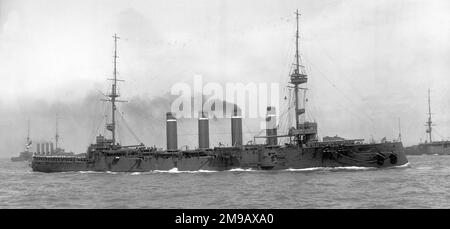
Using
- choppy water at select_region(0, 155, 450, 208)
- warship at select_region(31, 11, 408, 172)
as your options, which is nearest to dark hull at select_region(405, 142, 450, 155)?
warship at select_region(31, 11, 408, 172)

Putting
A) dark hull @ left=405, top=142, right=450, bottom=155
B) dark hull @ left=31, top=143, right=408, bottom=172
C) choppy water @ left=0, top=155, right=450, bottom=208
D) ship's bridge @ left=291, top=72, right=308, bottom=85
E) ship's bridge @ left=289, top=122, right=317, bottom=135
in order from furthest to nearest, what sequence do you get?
dark hull @ left=405, top=142, right=450, bottom=155, ship's bridge @ left=291, top=72, right=308, bottom=85, ship's bridge @ left=289, top=122, right=317, bottom=135, dark hull @ left=31, top=143, right=408, bottom=172, choppy water @ left=0, top=155, right=450, bottom=208

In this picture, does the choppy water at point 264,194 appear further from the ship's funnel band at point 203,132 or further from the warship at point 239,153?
the ship's funnel band at point 203,132

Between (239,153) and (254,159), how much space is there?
1603 mm

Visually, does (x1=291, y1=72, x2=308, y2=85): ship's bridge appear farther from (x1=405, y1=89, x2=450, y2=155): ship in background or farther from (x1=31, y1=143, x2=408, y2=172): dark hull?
(x1=405, y1=89, x2=450, y2=155): ship in background

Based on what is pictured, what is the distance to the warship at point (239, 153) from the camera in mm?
Answer: 38688

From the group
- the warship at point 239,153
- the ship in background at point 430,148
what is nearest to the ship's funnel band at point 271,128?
the warship at point 239,153

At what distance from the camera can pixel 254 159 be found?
41312 millimetres

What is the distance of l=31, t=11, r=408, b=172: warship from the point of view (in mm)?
38688

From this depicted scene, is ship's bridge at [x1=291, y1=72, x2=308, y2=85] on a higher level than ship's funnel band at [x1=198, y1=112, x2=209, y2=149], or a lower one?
higher

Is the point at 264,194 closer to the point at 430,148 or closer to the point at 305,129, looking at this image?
the point at 305,129

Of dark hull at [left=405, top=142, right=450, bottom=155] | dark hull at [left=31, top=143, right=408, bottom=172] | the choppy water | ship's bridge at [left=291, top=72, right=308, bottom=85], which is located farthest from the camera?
dark hull at [left=405, top=142, right=450, bottom=155]
